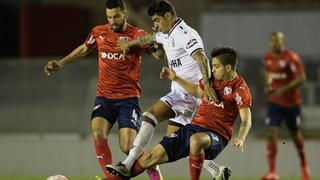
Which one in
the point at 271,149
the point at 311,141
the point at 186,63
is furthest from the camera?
the point at 311,141

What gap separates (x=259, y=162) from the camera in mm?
14203

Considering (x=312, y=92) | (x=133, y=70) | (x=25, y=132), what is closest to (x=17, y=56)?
(x=25, y=132)

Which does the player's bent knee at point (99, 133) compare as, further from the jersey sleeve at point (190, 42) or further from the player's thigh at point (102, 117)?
the jersey sleeve at point (190, 42)

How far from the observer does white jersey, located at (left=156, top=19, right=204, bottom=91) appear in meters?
9.73

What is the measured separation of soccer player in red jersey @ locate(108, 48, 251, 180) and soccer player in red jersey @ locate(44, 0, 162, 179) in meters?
0.70

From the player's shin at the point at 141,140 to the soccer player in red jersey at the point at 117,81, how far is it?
198 mm

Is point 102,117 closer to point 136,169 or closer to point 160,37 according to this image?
point 136,169

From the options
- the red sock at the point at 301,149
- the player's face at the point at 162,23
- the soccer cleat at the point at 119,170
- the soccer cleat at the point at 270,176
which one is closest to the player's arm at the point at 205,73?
the player's face at the point at 162,23

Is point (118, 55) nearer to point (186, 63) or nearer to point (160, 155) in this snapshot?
point (186, 63)

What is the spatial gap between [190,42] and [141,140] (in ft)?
3.54

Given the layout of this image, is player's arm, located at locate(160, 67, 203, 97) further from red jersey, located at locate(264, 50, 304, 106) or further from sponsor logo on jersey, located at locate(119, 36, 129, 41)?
red jersey, located at locate(264, 50, 304, 106)

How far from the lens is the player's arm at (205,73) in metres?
9.23

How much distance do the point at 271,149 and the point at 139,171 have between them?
4.36 m

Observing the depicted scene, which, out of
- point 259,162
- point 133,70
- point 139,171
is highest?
point 133,70
